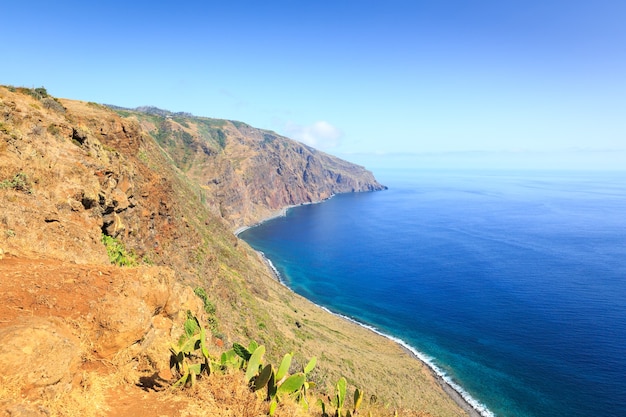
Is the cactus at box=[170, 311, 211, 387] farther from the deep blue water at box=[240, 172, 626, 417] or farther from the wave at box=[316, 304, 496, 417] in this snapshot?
the deep blue water at box=[240, 172, 626, 417]

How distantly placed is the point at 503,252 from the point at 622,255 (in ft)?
126

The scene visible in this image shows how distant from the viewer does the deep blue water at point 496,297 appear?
58.5 metres

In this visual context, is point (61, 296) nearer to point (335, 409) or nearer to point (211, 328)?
point (335, 409)

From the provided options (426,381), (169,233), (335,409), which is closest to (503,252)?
(426,381)

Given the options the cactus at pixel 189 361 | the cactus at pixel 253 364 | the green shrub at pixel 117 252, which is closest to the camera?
the cactus at pixel 189 361

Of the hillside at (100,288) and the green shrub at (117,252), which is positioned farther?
the green shrub at (117,252)

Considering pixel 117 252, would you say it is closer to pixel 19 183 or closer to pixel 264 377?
pixel 19 183

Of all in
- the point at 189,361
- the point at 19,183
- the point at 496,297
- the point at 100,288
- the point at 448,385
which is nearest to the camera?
the point at 100,288

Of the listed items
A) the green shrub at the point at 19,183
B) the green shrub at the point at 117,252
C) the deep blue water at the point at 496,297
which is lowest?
the deep blue water at the point at 496,297

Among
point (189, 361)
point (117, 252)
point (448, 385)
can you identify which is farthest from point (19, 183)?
point (448, 385)

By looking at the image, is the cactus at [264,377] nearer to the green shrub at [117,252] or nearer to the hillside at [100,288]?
the hillside at [100,288]

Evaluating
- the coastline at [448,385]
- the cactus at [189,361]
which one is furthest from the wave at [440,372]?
the cactus at [189,361]

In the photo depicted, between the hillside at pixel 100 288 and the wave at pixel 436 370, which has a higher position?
the hillside at pixel 100 288

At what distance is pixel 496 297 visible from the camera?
298 ft
